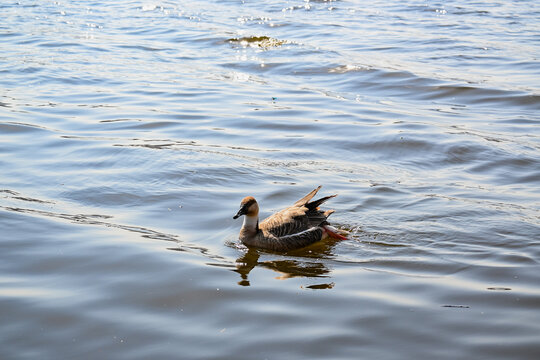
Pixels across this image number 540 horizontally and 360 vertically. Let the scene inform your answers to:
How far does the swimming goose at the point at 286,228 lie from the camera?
8109 mm

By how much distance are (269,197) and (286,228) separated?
1.41 m

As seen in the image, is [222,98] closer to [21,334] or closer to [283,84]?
[283,84]

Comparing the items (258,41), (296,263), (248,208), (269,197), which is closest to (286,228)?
(248,208)

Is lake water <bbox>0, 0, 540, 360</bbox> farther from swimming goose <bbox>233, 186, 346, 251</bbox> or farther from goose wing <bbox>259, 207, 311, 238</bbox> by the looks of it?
goose wing <bbox>259, 207, 311, 238</bbox>

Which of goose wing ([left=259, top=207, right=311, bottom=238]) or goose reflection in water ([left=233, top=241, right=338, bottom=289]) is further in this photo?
goose wing ([left=259, top=207, right=311, bottom=238])

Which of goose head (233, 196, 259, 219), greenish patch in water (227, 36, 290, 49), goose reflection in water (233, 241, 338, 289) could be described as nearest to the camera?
goose reflection in water (233, 241, 338, 289)

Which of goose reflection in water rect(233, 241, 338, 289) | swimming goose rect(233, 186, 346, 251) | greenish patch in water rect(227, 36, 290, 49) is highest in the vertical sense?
greenish patch in water rect(227, 36, 290, 49)

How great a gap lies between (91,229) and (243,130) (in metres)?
5.02

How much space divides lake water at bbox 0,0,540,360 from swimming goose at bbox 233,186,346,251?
0.18 meters

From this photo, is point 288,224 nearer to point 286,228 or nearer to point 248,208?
point 286,228

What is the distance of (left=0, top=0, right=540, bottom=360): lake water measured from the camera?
18.7ft

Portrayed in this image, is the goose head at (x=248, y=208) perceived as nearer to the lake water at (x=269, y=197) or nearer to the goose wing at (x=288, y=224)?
the goose wing at (x=288, y=224)

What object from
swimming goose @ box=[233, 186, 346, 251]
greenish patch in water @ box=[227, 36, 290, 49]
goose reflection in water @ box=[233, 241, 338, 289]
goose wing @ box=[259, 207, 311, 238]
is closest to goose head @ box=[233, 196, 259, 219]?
swimming goose @ box=[233, 186, 346, 251]

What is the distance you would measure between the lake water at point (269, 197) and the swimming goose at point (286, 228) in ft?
0.58
